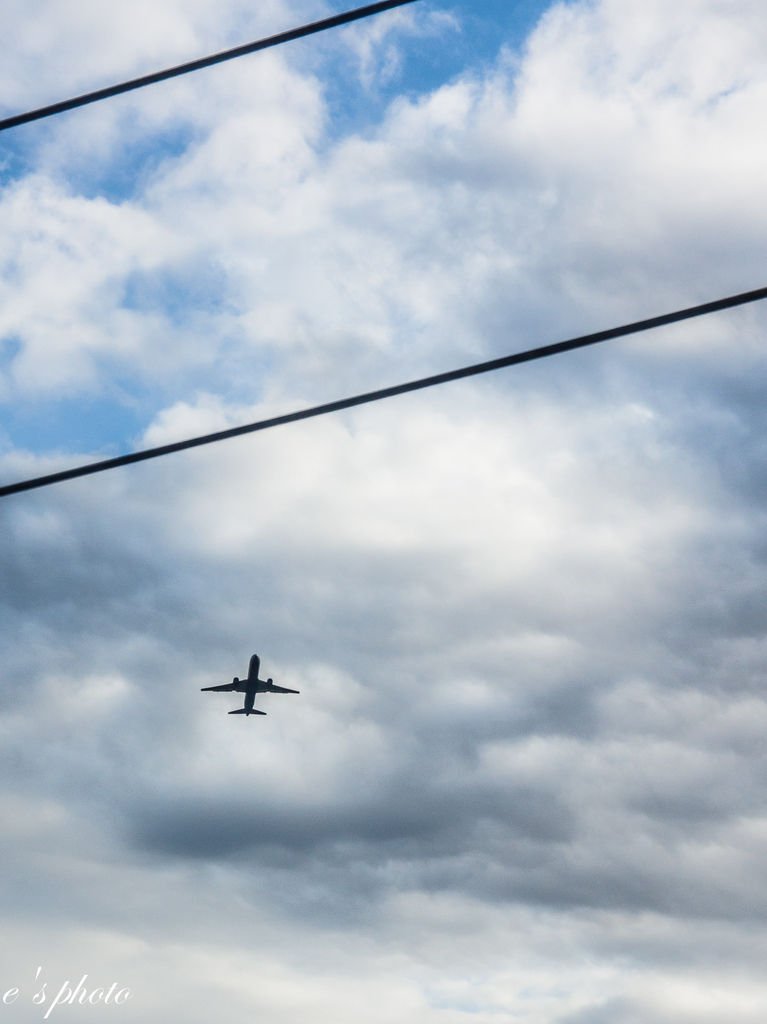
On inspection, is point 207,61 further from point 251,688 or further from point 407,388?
point 251,688

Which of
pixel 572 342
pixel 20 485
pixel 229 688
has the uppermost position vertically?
pixel 229 688

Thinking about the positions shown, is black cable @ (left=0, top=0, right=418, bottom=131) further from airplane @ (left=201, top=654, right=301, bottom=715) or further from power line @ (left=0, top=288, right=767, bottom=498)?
airplane @ (left=201, top=654, right=301, bottom=715)

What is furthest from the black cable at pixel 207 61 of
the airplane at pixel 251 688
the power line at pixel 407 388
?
the airplane at pixel 251 688

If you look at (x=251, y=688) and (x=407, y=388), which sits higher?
(x=251, y=688)

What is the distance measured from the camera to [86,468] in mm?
17406

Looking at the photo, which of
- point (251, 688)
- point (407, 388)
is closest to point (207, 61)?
point (407, 388)

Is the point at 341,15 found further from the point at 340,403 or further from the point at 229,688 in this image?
the point at 229,688

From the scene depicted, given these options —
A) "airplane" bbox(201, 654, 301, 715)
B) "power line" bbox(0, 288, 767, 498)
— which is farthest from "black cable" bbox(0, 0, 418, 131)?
"airplane" bbox(201, 654, 301, 715)

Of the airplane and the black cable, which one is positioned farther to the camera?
the airplane

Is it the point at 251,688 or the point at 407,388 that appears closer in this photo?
the point at 407,388

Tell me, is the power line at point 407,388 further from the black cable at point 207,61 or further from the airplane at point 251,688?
the airplane at point 251,688

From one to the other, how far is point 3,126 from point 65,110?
1007 mm

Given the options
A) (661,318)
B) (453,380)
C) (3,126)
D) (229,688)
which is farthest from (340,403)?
(229,688)

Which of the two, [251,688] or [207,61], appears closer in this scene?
[207,61]
